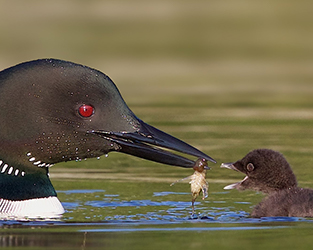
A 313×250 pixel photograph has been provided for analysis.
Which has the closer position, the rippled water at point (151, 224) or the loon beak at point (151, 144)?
the rippled water at point (151, 224)

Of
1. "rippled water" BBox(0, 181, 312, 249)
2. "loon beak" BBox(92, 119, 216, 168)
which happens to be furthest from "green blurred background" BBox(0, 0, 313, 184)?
"loon beak" BBox(92, 119, 216, 168)

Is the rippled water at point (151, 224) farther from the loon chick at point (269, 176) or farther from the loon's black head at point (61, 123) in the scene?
the loon's black head at point (61, 123)

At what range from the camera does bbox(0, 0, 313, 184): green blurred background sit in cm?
1216

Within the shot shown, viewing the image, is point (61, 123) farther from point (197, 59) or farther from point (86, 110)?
point (197, 59)

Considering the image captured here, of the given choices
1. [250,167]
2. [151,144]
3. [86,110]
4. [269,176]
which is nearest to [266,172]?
[269,176]

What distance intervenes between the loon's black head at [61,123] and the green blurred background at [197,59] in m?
2.59

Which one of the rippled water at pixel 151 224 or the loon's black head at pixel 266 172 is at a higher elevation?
the loon's black head at pixel 266 172

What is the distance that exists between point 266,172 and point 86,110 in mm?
2344

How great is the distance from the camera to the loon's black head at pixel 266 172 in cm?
886

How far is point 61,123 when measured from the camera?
7.27 meters

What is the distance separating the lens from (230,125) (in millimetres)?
13359

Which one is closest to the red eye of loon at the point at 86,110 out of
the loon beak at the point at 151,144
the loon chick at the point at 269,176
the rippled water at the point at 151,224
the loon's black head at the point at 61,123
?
the loon's black head at the point at 61,123

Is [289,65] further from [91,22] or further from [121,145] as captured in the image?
[121,145]

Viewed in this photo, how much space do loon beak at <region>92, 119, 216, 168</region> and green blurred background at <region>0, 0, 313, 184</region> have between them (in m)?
2.58
